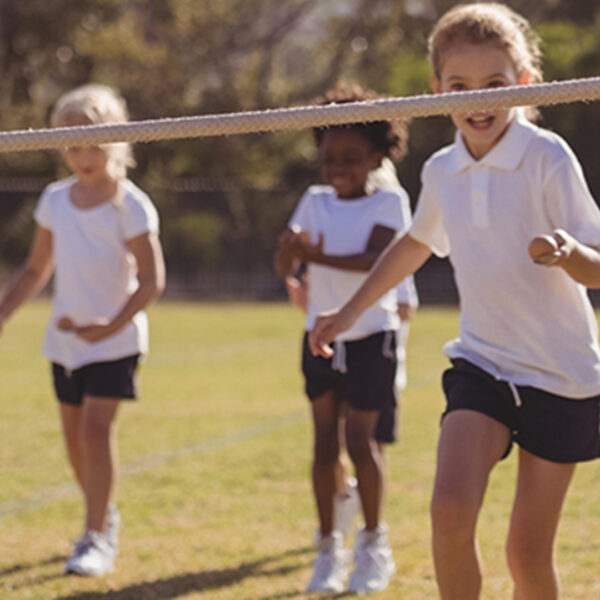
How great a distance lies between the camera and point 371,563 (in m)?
4.35

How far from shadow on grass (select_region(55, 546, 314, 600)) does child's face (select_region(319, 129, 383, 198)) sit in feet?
4.80

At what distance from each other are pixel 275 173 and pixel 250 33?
39.2 feet

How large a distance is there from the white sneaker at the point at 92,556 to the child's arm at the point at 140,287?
76cm

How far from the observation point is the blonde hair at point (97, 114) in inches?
177

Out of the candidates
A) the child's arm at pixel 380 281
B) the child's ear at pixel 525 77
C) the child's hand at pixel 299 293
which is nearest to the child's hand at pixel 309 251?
the child's hand at pixel 299 293

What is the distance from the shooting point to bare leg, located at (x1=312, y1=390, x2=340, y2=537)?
445cm

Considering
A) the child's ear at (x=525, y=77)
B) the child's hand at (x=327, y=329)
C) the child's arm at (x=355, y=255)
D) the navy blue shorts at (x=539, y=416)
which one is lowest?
the navy blue shorts at (x=539, y=416)

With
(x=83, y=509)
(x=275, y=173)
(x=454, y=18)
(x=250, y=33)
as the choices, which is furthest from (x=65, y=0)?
(x=454, y=18)

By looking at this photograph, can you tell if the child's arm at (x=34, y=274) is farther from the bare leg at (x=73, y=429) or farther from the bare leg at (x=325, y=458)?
the bare leg at (x=325, y=458)

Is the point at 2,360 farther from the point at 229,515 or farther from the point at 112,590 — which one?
the point at 112,590

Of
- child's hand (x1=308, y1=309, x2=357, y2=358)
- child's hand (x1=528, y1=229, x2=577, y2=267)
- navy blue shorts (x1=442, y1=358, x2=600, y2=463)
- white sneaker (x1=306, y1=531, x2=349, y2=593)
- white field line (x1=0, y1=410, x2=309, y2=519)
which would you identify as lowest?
white field line (x1=0, y1=410, x2=309, y2=519)

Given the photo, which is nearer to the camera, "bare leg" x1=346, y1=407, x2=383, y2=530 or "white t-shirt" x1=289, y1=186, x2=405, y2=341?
"bare leg" x1=346, y1=407, x2=383, y2=530

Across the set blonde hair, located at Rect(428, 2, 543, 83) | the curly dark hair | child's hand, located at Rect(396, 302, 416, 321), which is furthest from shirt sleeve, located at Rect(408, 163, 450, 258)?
child's hand, located at Rect(396, 302, 416, 321)

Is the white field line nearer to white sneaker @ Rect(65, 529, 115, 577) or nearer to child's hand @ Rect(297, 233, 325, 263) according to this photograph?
white sneaker @ Rect(65, 529, 115, 577)
